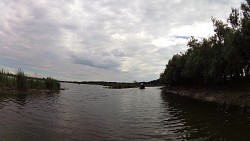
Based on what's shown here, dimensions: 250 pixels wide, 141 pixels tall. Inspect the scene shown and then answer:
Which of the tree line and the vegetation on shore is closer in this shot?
the tree line

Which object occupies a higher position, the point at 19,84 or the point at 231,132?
the point at 19,84

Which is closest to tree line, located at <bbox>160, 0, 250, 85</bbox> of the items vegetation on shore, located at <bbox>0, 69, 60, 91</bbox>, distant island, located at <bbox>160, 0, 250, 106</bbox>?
distant island, located at <bbox>160, 0, 250, 106</bbox>

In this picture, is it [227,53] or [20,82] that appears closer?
[227,53]

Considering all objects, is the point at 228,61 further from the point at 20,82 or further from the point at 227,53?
the point at 20,82

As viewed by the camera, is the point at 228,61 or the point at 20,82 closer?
the point at 228,61

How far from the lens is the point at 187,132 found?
64.7ft

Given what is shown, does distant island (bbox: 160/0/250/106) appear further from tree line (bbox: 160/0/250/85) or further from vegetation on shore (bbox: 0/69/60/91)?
vegetation on shore (bbox: 0/69/60/91)

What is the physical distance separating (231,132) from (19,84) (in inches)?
1931

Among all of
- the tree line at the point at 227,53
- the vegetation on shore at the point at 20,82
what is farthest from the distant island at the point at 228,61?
the vegetation on shore at the point at 20,82

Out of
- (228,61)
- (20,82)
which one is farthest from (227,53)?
(20,82)

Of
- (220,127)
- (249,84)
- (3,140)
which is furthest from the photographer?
(249,84)

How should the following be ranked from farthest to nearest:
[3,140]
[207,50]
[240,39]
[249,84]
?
[207,50] < [249,84] < [240,39] < [3,140]

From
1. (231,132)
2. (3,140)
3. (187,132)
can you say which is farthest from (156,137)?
(3,140)

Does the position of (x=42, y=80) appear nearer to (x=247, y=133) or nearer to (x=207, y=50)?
(x=207, y=50)
